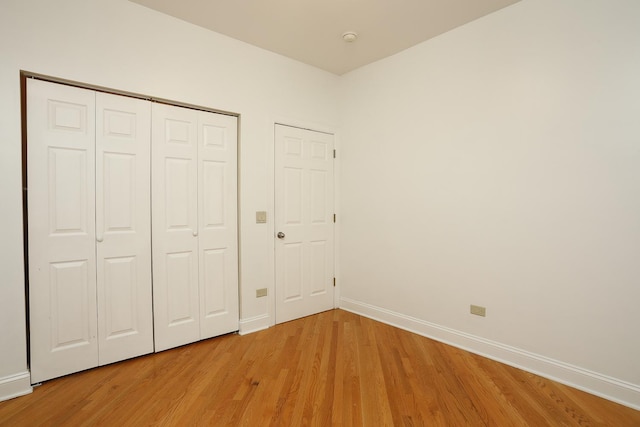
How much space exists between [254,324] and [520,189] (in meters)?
2.67

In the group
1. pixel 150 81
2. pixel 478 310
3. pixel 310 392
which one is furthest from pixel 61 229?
pixel 478 310

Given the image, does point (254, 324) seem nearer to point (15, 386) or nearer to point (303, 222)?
point (303, 222)

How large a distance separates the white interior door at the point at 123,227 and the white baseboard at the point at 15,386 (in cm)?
42

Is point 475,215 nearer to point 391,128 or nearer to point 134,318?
point 391,128

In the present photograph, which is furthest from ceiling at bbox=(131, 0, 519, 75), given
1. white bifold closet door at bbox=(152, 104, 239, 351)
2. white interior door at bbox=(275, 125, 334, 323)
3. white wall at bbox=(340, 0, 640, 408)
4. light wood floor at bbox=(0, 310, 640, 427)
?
light wood floor at bbox=(0, 310, 640, 427)

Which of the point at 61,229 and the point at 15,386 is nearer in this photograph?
the point at 15,386

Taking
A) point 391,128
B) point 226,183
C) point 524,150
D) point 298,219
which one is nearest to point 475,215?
point 524,150

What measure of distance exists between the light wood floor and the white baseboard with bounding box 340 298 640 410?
8 centimetres

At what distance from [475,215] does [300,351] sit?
192 cm

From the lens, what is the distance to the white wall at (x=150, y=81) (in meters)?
2.02

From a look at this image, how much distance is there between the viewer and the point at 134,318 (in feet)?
8.29

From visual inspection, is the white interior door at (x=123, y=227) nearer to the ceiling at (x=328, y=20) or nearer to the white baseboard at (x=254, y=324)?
the white baseboard at (x=254, y=324)

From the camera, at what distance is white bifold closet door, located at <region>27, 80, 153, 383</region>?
7.09ft

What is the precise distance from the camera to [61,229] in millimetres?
2242
